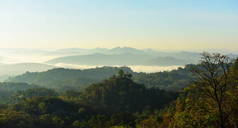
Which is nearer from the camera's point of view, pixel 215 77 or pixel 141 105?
pixel 215 77

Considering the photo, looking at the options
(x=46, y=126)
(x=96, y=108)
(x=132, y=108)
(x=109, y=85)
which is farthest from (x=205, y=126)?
(x=109, y=85)

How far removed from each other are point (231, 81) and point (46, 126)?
57.9m

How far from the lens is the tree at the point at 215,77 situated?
21.1m

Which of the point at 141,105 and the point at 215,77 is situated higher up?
the point at 215,77

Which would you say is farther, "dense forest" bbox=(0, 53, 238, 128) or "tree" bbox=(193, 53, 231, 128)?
"dense forest" bbox=(0, 53, 238, 128)

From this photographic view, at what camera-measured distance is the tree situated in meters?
21.1

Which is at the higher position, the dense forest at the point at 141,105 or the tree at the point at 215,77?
the tree at the point at 215,77

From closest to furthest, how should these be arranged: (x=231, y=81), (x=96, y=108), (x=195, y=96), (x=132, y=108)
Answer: (x=231, y=81)
(x=195, y=96)
(x=96, y=108)
(x=132, y=108)

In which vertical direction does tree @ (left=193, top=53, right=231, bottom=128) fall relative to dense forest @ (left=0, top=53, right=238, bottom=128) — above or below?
above

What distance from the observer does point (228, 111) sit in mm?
21953

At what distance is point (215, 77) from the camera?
2175 cm

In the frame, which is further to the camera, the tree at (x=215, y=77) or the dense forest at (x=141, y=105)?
the dense forest at (x=141, y=105)

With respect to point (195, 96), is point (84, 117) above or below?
below

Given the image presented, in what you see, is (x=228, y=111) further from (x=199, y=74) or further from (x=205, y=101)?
(x=199, y=74)
